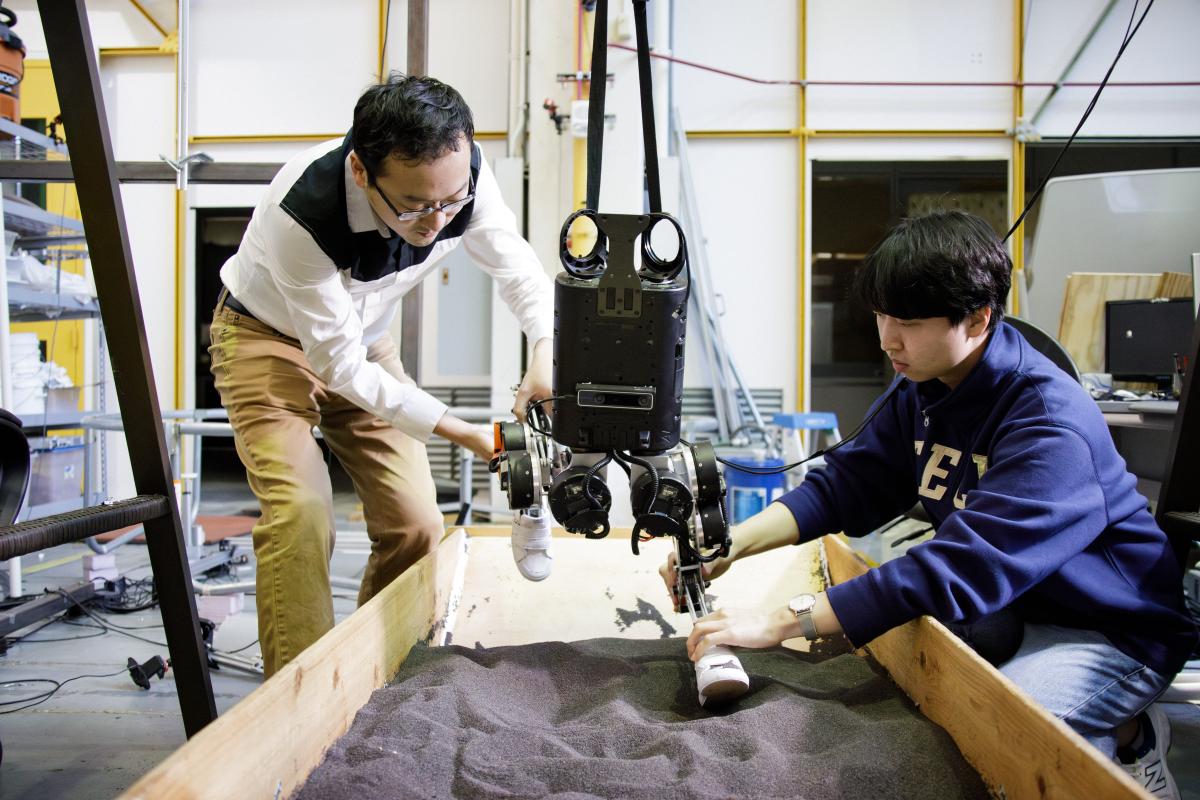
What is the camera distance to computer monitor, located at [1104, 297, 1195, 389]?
290 centimetres

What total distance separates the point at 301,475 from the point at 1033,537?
1371 millimetres

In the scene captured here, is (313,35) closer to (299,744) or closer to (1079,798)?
(299,744)

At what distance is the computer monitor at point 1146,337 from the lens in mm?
2898

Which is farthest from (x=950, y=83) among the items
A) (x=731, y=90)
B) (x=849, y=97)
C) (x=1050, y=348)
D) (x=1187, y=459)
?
(x=1187, y=459)

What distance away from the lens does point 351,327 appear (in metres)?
1.70

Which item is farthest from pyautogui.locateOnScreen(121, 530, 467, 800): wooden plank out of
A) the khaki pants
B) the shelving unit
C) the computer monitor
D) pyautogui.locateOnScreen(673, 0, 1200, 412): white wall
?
pyautogui.locateOnScreen(673, 0, 1200, 412): white wall

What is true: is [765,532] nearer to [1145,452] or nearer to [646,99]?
[646,99]

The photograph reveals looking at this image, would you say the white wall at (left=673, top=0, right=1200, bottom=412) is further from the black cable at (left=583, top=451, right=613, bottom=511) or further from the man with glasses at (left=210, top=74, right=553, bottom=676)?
the black cable at (left=583, top=451, right=613, bottom=511)

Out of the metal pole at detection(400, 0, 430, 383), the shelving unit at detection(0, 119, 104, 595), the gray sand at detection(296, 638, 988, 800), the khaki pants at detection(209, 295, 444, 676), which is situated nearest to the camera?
the gray sand at detection(296, 638, 988, 800)

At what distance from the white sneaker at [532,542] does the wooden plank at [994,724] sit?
0.61 metres

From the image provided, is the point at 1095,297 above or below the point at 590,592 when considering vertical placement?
above

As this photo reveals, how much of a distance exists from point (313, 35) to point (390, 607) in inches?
206

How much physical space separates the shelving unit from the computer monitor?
393 cm

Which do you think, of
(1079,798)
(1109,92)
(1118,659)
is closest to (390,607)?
(1079,798)
